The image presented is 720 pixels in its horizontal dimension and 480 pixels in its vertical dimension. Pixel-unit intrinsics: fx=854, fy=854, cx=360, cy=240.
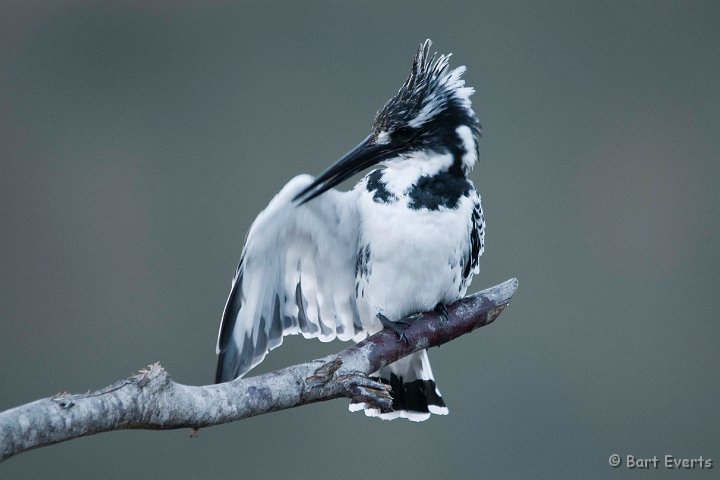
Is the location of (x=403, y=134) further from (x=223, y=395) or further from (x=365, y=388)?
(x=223, y=395)

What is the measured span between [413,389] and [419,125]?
70 centimetres

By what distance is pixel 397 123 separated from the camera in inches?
73.5

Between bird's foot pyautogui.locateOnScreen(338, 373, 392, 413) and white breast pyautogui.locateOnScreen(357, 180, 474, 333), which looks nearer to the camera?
bird's foot pyautogui.locateOnScreen(338, 373, 392, 413)

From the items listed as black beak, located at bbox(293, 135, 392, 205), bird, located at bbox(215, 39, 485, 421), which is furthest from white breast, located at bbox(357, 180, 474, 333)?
black beak, located at bbox(293, 135, 392, 205)

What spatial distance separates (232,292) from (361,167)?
41 centimetres

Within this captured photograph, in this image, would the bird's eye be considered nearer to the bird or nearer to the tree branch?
the bird

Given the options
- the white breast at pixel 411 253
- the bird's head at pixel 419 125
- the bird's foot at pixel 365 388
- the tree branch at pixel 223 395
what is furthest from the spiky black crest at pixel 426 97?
the bird's foot at pixel 365 388

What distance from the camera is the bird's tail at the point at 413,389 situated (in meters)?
2.17

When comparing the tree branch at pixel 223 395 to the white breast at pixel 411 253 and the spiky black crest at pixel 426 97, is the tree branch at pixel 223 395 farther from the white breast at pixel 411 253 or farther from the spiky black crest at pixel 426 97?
the spiky black crest at pixel 426 97

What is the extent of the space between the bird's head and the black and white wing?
0.30 feet

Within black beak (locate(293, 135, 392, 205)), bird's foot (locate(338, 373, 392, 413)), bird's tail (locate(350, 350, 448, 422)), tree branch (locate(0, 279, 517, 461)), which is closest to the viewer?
tree branch (locate(0, 279, 517, 461))

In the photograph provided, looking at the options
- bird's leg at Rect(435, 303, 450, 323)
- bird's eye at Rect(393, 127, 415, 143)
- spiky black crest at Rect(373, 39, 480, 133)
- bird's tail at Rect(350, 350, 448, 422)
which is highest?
spiky black crest at Rect(373, 39, 480, 133)

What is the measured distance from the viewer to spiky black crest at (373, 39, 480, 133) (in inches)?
73.7

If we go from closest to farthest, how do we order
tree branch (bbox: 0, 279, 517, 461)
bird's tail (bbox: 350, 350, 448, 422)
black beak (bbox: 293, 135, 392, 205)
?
1. tree branch (bbox: 0, 279, 517, 461)
2. black beak (bbox: 293, 135, 392, 205)
3. bird's tail (bbox: 350, 350, 448, 422)
